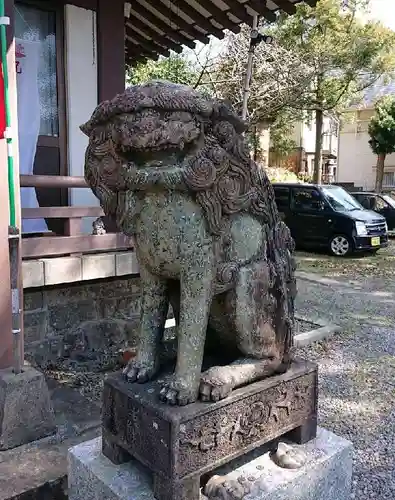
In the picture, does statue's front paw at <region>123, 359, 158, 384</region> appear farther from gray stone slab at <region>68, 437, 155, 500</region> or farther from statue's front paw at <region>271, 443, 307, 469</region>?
statue's front paw at <region>271, 443, 307, 469</region>

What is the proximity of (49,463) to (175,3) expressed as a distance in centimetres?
416

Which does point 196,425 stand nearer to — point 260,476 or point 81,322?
point 260,476

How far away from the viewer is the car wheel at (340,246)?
10062 mm

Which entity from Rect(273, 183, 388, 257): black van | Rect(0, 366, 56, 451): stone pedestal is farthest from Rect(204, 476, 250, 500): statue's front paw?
Rect(273, 183, 388, 257): black van

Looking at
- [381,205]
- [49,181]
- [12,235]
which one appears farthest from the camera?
[381,205]

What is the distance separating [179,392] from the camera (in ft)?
5.04

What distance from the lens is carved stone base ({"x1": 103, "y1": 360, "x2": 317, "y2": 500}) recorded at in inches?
59.3

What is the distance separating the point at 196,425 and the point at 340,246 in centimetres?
919

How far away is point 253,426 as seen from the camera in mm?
1707

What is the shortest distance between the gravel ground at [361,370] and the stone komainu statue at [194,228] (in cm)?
136

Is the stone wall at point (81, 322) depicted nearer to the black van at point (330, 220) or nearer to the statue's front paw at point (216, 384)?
the statue's front paw at point (216, 384)

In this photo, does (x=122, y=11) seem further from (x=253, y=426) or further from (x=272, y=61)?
(x=272, y=61)

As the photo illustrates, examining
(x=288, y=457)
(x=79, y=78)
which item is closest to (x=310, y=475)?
(x=288, y=457)

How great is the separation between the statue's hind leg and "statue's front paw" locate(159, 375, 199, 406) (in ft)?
0.12
